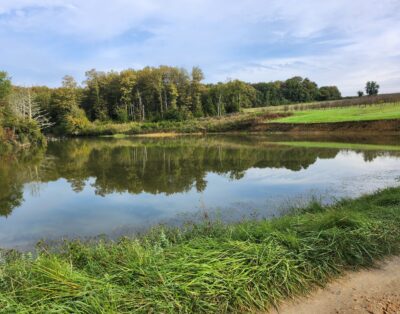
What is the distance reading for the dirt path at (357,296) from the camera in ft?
13.2

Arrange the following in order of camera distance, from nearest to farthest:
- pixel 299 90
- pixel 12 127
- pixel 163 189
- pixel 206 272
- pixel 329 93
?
pixel 206 272
pixel 163 189
pixel 12 127
pixel 299 90
pixel 329 93

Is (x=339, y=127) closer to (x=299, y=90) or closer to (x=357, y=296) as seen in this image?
(x=357, y=296)

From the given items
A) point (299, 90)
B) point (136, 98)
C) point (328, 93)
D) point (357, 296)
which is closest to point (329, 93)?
point (328, 93)

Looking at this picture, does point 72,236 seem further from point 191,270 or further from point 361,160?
point 361,160

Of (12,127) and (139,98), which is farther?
(139,98)

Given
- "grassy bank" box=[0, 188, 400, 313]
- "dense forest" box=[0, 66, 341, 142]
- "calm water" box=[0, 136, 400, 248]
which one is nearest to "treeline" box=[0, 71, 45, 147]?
"dense forest" box=[0, 66, 341, 142]

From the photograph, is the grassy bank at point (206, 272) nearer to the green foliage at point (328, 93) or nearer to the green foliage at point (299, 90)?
the green foliage at point (299, 90)

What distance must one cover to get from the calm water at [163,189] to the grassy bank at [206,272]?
389 centimetres

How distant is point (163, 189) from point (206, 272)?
395 inches

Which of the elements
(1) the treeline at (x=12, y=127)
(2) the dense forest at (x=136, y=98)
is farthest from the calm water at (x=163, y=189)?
(2) the dense forest at (x=136, y=98)

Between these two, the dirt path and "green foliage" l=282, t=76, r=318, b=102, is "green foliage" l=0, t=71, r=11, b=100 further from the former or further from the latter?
"green foliage" l=282, t=76, r=318, b=102

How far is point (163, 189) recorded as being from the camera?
1417cm

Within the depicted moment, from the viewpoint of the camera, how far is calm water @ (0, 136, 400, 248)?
994 cm

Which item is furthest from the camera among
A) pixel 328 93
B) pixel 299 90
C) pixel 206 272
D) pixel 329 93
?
pixel 329 93
